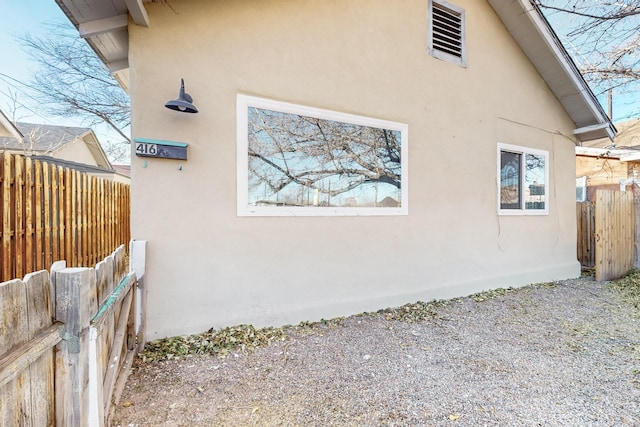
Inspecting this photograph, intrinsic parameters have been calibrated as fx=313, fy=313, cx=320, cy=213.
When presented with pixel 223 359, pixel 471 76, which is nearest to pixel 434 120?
pixel 471 76

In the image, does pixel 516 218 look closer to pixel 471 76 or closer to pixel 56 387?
pixel 471 76

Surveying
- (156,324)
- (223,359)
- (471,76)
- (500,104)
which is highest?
(471,76)

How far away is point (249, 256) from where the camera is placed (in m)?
3.70

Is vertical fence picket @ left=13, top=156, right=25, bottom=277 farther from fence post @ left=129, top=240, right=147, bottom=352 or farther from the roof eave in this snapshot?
the roof eave

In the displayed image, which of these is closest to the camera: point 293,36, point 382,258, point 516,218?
point 293,36

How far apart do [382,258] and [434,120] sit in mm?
2441

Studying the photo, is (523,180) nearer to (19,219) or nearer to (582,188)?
(19,219)

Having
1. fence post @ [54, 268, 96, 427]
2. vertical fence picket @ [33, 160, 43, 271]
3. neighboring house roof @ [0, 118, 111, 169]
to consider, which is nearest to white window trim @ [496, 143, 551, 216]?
fence post @ [54, 268, 96, 427]

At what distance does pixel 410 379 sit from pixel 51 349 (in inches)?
102

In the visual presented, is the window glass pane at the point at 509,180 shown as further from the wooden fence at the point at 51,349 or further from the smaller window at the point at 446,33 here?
the wooden fence at the point at 51,349

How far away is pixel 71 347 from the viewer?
4.41 feet

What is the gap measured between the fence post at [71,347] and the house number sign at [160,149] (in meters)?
2.13

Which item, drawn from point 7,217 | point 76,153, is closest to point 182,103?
point 7,217

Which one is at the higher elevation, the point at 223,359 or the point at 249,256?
the point at 249,256
